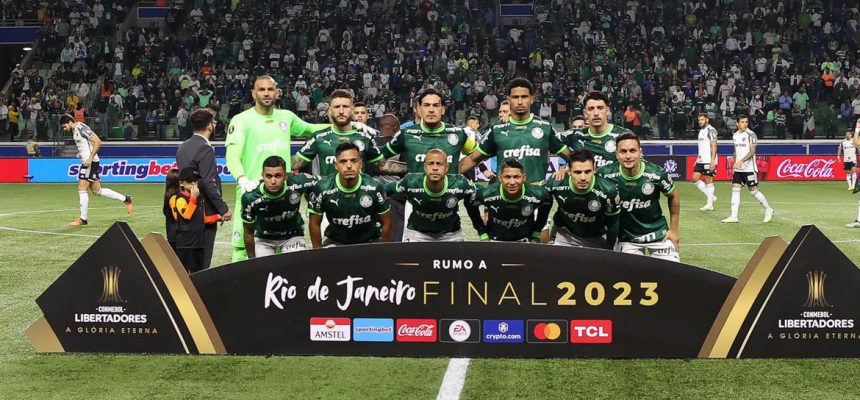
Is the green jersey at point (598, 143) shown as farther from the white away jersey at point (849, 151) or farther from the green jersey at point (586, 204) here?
the white away jersey at point (849, 151)

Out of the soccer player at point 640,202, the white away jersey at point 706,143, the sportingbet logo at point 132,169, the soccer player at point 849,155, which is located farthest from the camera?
the sportingbet logo at point 132,169

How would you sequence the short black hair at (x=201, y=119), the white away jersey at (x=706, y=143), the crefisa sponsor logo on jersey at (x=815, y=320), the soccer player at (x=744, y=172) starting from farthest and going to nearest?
1. the white away jersey at (x=706, y=143)
2. the soccer player at (x=744, y=172)
3. the short black hair at (x=201, y=119)
4. the crefisa sponsor logo on jersey at (x=815, y=320)

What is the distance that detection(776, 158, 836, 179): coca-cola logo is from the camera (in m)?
30.2

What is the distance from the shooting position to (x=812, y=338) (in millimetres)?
7230

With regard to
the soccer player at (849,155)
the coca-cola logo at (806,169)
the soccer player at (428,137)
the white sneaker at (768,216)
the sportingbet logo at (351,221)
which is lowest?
the coca-cola logo at (806,169)

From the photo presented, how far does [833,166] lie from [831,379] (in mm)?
25605

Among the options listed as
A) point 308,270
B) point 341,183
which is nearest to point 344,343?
point 308,270

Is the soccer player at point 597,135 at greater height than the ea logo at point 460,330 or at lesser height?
greater

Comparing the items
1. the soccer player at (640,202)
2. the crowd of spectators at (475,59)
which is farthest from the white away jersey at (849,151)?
the soccer player at (640,202)

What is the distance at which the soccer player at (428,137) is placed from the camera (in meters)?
8.90

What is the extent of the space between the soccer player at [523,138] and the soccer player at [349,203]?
4.08 feet

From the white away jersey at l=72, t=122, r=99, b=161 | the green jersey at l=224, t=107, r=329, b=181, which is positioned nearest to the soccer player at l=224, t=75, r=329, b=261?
the green jersey at l=224, t=107, r=329, b=181

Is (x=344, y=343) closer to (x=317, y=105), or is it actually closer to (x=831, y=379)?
(x=831, y=379)

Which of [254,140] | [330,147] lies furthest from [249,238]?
[330,147]
